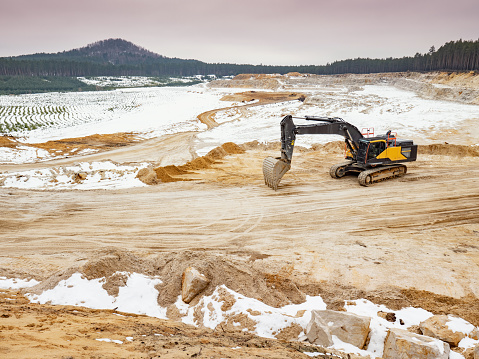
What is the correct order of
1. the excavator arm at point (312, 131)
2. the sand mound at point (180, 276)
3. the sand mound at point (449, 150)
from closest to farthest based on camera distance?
1. the sand mound at point (180, 276)
2. the excavator arm at point (312, 131)
3. the sand mound at point (449, 150)

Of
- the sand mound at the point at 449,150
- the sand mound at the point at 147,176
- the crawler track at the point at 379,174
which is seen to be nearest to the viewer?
the crawler track at the point at 379,174

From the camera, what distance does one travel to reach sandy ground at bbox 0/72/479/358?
5.15m

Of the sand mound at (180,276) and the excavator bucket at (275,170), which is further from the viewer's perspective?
the excavator bucket at (275,170)

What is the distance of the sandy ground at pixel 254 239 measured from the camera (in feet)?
16.9

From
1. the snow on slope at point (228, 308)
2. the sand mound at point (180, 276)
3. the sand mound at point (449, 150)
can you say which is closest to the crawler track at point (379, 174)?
the sand mound at point (449, 150)

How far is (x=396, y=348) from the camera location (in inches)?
208

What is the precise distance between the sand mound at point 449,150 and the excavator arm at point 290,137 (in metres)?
7.97

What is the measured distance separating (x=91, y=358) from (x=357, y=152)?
14.3m

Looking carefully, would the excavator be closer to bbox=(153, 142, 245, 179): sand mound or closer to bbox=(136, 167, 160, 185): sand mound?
bbox=(153, 142, 245, 179): sand mound

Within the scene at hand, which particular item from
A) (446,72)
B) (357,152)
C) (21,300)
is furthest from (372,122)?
(446,72)

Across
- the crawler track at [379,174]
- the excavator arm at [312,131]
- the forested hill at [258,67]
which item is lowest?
the crawler track at [379,174]

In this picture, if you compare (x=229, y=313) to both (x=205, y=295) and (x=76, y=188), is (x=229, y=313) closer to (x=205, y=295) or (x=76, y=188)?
(x=205, y=295)

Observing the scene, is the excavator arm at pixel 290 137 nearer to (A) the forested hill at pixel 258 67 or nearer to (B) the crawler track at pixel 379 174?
(B) the crawler track at pixel 379 174

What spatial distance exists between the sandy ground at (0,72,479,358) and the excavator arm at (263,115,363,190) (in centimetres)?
81
